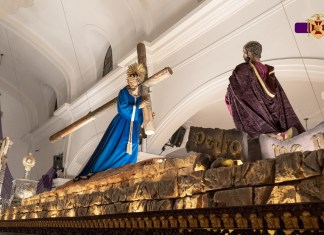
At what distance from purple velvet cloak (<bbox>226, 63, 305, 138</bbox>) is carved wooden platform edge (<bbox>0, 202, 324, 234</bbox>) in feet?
3.07

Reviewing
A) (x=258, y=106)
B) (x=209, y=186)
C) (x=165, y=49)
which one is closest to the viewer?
(x=209, y=186)

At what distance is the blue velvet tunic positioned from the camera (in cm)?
411

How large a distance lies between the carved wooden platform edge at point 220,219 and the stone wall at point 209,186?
6 centimetres

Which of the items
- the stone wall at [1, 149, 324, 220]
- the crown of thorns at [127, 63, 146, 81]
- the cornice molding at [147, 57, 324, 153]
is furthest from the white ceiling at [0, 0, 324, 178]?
the stone wall at [1, 149, 324, 220]

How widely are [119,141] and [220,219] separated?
2.76 m

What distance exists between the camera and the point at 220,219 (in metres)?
1.62

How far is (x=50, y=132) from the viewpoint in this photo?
37.4ft

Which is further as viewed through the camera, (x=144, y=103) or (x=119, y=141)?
(x=119, y=141)

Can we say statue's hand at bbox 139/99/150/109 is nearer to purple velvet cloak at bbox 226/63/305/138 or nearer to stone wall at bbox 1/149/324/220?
stone wall at bbox 1/149/324/220

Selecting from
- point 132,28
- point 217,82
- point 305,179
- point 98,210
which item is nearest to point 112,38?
point 132,28

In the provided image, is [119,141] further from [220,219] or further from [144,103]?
[220,219]

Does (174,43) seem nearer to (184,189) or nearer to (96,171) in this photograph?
(96,171)

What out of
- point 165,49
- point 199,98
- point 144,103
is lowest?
point 144,103

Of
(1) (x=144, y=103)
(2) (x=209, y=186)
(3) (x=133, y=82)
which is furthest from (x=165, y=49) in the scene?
(2) (x=209, y=186)
